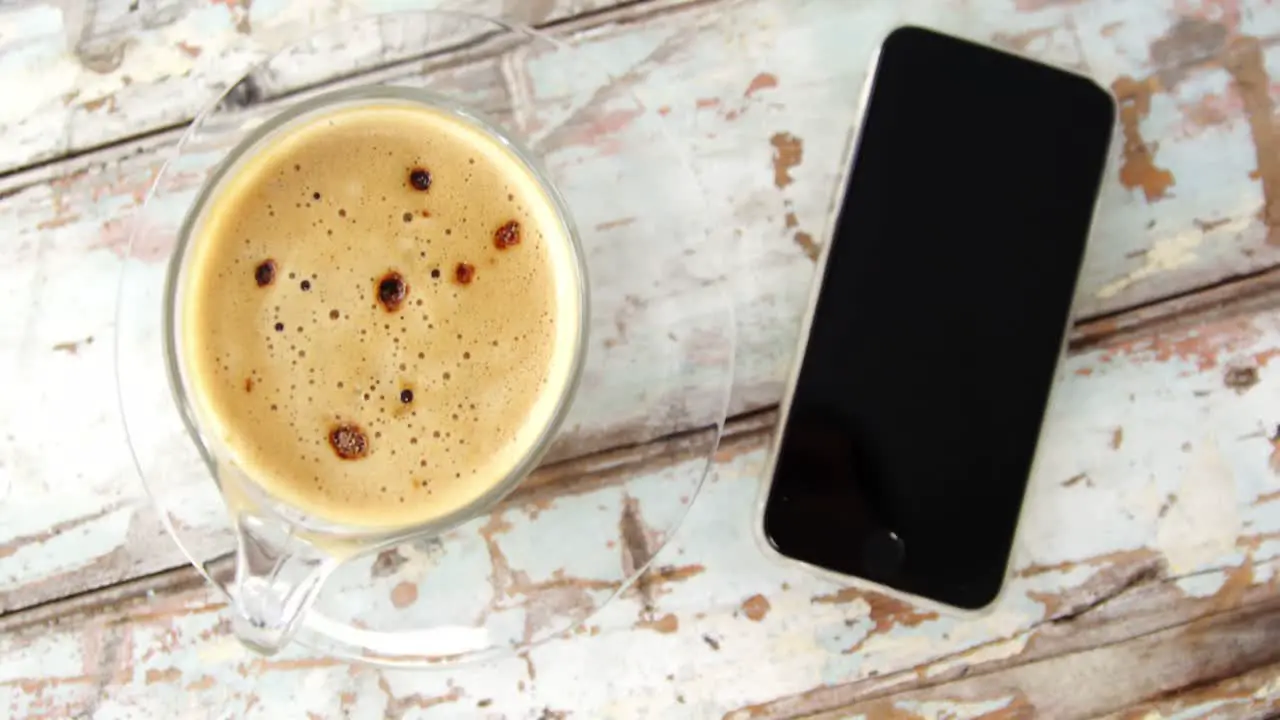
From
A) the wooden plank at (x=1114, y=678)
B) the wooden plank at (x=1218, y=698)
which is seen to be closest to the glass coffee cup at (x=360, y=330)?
the wooden plank at (x=1114, y=678)

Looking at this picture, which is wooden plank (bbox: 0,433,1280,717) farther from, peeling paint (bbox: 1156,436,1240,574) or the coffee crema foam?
the coffee crema foam

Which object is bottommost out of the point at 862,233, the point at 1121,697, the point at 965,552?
the point at 1121,697

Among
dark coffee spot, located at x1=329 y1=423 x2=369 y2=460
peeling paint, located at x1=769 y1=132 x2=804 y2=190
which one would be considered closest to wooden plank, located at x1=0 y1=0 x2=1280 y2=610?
peeling paint, located at x1=769 y1=132 x2=804 y2=190

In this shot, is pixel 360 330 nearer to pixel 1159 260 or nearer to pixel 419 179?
pixel 419 179

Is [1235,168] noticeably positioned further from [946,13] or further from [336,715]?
[336,715]

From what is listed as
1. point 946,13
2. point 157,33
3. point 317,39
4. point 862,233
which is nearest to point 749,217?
point 862,233

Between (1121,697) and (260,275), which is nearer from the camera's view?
(260,275)

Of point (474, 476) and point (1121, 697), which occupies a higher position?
point (474, 476)

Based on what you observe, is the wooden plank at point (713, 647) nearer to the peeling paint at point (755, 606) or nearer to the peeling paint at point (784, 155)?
the peeling paint at point (755, 606)
